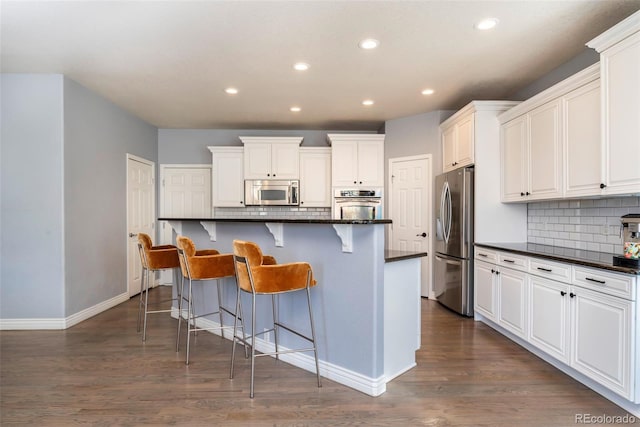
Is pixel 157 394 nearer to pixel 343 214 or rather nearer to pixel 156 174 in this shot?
pixel 343 214

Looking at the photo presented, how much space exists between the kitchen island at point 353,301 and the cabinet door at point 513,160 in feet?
5.15

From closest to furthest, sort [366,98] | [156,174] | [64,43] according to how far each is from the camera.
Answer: [64,43] → [366,98] → [156,174]

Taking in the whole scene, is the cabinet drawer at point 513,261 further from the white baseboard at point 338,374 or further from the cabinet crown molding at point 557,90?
the white baseboard at point 338,374

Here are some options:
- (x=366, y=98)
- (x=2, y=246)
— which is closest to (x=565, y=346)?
(x=366, y=98)

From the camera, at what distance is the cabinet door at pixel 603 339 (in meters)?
1.97

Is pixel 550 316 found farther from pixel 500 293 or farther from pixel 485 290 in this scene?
pixel 485 290

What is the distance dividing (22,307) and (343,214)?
156 inches

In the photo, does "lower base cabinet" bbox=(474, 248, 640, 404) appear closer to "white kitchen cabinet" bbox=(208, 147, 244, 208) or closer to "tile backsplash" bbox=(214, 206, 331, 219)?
"tile backsplash" bbox=(214, 206, 331, 219)

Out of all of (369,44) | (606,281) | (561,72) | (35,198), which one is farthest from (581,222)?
(35,198)

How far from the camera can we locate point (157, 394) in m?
2.22

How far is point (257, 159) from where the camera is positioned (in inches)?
214

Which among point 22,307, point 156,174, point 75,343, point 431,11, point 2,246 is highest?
point 431,11

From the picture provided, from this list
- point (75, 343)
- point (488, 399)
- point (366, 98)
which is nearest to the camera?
point (488, 399)

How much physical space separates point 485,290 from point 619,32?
2.38 meters
